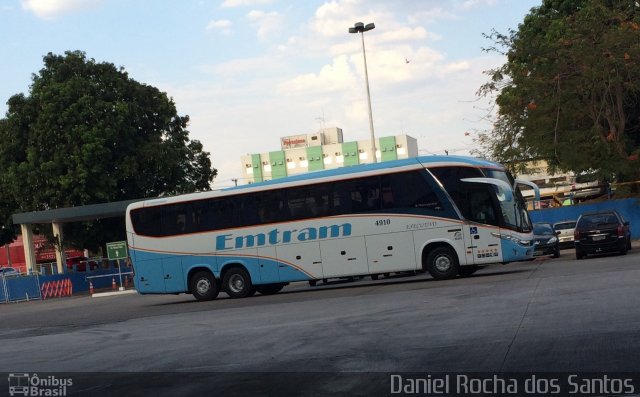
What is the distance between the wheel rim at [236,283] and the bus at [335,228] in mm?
31

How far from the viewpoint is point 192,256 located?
2719 centimetres

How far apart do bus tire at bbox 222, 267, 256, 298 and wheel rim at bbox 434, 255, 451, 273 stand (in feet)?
19.5

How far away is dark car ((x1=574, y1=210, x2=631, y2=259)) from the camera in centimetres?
3025

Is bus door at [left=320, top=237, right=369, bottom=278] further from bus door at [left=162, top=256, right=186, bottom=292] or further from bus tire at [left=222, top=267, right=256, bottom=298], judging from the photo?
bus door at [left=162, top=256, right=186, bottom=292]

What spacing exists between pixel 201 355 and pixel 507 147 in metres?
33.2

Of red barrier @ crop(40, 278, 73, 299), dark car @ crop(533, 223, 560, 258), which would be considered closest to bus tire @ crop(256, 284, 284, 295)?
dark car @ crop(533, 223, 560, 258)

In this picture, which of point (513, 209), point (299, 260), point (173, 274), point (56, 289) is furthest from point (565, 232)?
point (56, 289)

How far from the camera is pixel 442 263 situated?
2477 cm

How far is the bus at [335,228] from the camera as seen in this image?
965 inches

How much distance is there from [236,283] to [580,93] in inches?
831

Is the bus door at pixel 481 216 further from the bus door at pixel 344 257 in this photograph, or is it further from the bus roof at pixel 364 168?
the bus door at pixel 344 257

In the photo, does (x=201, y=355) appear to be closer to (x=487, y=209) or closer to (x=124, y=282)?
(x=487, y=209)

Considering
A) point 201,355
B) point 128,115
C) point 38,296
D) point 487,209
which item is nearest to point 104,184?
point 128,115

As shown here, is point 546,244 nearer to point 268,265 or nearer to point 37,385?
point 268,265
